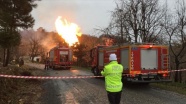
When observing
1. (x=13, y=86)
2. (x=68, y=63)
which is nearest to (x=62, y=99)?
(x=13, y=86)

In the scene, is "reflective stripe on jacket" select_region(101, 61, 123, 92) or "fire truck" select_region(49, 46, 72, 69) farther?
"fire truck" select_region(49, 46, 72, 69)

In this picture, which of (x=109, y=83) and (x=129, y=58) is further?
(x=129, y=58)

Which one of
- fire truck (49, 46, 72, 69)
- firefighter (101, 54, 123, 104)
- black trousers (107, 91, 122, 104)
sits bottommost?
black trousers (107, 91, 122, 104)

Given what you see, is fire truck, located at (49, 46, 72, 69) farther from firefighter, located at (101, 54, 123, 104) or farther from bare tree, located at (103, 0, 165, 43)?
firefighter, located at (101, 54, 123, 104)

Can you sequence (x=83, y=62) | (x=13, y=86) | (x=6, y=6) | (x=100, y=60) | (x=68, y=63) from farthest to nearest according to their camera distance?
(x=83, y=62) → (x=68, y=63) → (x=6, y=6) → (x=100, y=60) → (x=13, y=86)

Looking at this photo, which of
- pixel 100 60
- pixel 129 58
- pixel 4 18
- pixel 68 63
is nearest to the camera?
pixel 129 58

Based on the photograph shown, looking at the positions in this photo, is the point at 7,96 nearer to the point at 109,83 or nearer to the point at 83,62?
the point at 109,83

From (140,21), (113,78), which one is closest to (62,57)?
(140,21)

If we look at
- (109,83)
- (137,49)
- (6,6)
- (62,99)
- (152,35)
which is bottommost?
(62,99)

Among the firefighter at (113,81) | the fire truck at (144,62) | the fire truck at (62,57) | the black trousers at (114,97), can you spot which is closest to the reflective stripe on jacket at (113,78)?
the firefighter at (113,81)

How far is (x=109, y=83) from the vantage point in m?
8.08

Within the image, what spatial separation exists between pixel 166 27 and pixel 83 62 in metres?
24.1

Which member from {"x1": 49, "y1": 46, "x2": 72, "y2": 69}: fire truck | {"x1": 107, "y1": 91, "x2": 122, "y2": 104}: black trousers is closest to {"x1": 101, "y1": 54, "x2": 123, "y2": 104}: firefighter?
{"x1": 107, "y1": 91, "x2": 122, "y2": 104}: black trousers

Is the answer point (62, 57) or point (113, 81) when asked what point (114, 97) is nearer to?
point (113, 81)
